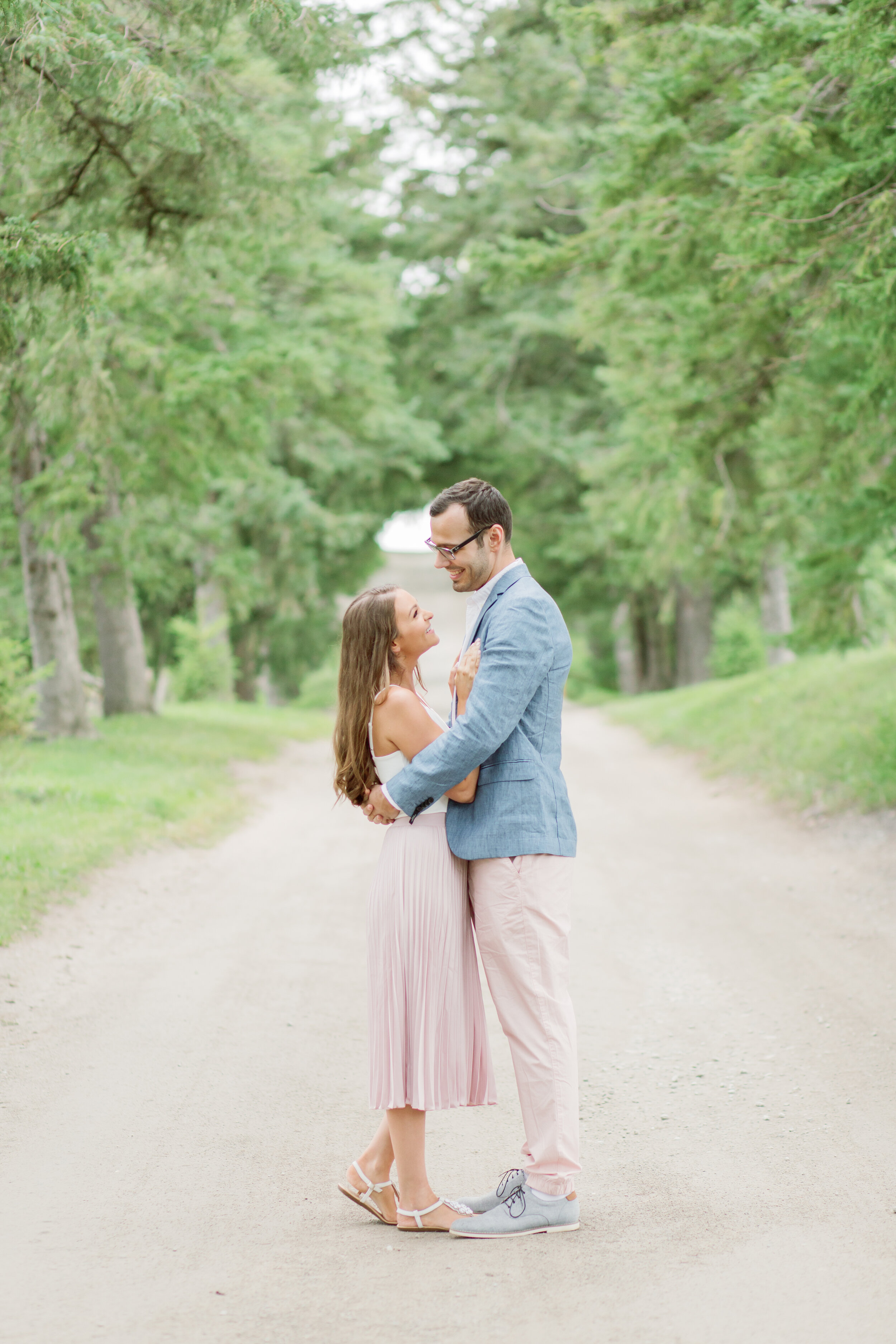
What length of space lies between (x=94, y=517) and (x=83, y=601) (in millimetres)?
8524

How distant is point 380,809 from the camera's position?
3805 mm

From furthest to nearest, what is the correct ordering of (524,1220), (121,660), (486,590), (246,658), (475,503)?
(246,658) → (121,660) → (486,590) → (475,503) → (524,1220)

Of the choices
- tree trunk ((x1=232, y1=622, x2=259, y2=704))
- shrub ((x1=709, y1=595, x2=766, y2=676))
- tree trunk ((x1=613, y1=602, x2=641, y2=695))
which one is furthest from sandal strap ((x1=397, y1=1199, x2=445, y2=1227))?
tree trunk ((x1=613, y1=602, x2=641, y2=695))

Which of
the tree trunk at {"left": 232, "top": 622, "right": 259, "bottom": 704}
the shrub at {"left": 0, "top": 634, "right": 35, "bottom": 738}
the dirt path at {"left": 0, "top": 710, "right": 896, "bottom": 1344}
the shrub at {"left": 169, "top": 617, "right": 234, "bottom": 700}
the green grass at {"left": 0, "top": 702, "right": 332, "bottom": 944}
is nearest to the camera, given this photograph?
the dirt path at {"left": 0, "top": 710, "right": 896, "bottom": 1344}

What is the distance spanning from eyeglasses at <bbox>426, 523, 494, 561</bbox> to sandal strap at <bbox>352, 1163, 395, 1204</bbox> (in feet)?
6.60

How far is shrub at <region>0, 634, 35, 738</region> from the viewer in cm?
1383

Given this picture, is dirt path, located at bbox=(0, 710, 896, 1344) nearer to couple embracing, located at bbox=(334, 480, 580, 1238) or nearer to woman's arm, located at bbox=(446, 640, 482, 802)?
couple embracing, located at bbox=(334, 480, 580, 1238)

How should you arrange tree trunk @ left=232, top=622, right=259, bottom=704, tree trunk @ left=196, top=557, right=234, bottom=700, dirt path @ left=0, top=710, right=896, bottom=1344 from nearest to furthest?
dirt path @ left=0, top=710, right=896, bottom=1344
tree trunk @ left=196, top=557, right=234, bottom=700
tree trunk @ left=232, top=622, right=259, bottom=704

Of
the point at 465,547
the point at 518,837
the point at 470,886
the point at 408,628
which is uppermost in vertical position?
the point at 465,547

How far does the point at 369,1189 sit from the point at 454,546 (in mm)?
2101

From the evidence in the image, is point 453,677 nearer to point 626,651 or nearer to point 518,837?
point 518,837

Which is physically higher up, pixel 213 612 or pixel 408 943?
pixel 213 612

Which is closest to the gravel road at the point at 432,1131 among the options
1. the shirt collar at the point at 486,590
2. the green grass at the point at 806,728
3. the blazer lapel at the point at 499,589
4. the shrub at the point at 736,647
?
the blazer lapel at the point at 499,589

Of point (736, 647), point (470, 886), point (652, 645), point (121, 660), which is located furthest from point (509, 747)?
point (652, 645)
